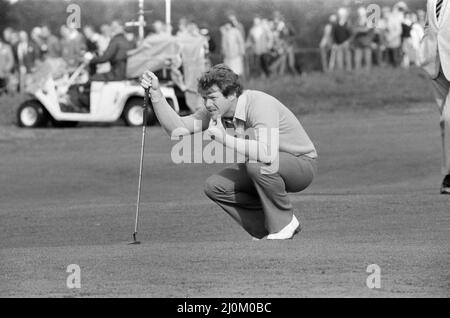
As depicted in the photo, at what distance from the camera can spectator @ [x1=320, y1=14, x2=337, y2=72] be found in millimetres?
34219

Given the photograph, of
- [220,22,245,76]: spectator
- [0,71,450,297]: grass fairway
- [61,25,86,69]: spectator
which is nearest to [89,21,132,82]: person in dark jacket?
[0,71,450,297]: grass fairway

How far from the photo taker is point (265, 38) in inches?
1321

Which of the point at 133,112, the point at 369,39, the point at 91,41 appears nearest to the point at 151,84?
the point at 133,112

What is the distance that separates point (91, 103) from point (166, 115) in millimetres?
15975

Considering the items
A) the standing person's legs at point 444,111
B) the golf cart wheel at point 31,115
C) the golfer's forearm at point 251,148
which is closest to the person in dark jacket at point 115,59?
the golf cart wheel at point 31,115

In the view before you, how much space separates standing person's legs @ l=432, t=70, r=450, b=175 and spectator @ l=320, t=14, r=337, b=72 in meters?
20.3

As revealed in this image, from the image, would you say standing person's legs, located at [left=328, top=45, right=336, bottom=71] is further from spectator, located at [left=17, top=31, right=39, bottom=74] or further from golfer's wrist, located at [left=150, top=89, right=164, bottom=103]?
golfer's wrist, located at [left=150, top=89, right=164, bottom=103]

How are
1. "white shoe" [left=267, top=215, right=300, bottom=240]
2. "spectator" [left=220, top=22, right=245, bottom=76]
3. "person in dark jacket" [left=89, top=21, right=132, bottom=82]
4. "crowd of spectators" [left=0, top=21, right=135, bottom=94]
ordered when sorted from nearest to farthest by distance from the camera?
"white shoe" [left=267, top=215, right=300, bottom=240]
"person in dark jacket" [left=89, top=21, right=132, bottom=82]
"crowd of spectators" [left=0, top=21, right=135, bottom=94]
"spectator" [left=220, top=22, right=245, bottom=76]

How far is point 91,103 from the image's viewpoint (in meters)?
26.1

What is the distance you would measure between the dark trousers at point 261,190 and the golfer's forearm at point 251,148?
14 cm

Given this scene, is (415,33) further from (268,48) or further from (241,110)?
(241,110)

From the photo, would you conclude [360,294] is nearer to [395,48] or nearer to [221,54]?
[221,54]

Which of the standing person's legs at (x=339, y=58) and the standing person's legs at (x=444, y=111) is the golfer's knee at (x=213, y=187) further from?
the standing person's legs at (x=339, y=58)

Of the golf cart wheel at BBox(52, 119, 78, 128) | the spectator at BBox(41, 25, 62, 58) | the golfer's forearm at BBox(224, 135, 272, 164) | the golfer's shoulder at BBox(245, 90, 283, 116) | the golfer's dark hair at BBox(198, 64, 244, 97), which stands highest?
the golfer's dark hair at BBox(198, 64, 244, 97)
